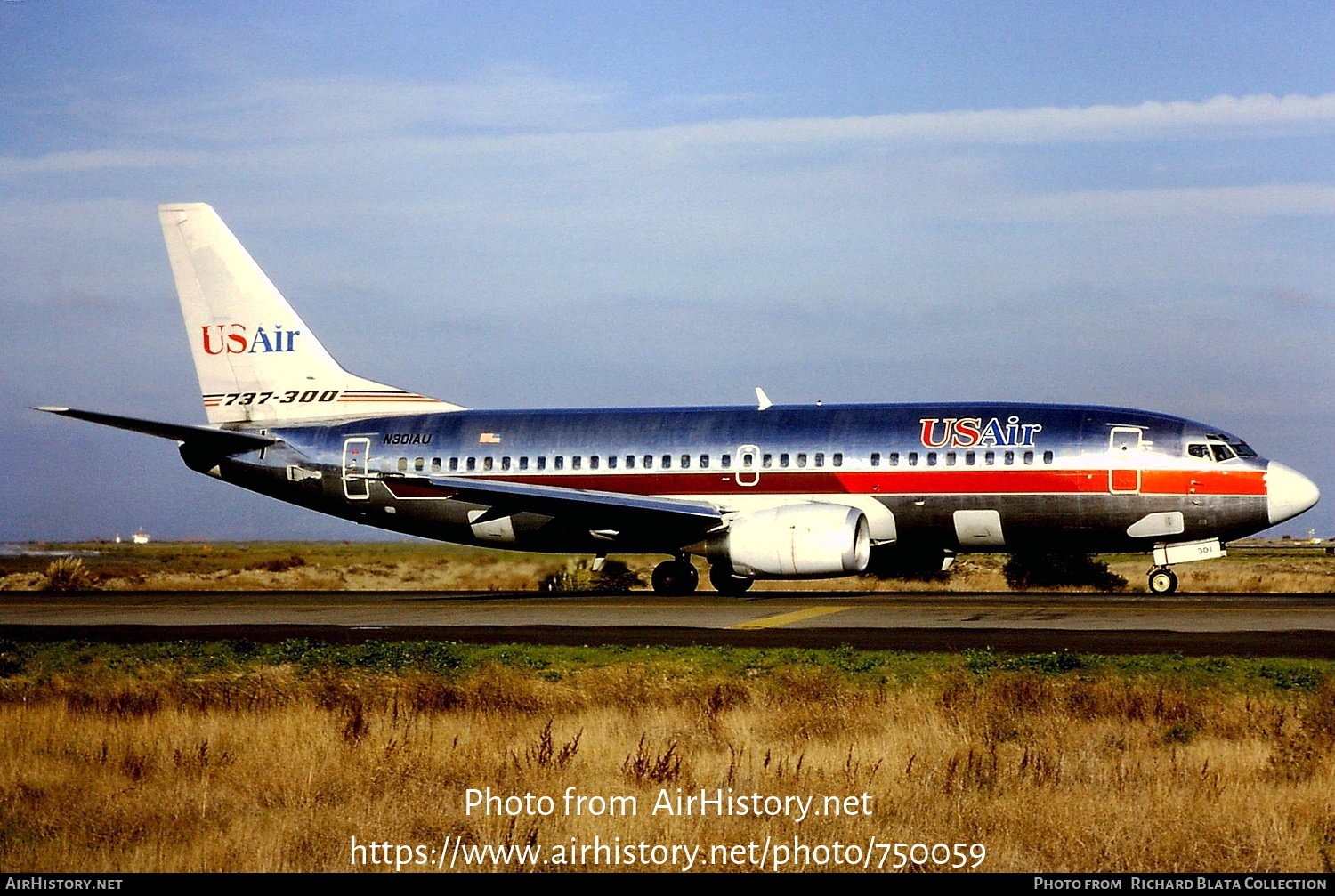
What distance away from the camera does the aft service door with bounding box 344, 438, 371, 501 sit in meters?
39.6

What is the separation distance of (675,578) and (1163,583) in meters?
11.5

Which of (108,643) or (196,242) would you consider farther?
(196,242)

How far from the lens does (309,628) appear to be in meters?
26.4

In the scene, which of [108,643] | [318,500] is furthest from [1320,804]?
[318,500]

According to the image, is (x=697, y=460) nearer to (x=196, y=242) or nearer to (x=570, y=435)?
(x=570, y=435)

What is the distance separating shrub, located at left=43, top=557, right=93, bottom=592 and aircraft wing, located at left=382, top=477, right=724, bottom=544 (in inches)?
648

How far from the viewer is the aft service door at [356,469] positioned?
39619 mm

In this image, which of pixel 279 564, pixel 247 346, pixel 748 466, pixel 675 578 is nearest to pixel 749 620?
pixel 748 466

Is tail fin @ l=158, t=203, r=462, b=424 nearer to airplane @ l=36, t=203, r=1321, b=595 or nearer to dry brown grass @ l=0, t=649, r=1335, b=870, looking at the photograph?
airplane @ l=36, t=203, r=1321, b=595

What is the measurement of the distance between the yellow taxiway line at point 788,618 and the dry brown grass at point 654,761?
5838mm

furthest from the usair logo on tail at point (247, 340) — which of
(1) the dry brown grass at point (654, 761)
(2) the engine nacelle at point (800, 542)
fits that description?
(1) the dry brown grass at point (654, 761)

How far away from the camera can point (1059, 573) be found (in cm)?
4850

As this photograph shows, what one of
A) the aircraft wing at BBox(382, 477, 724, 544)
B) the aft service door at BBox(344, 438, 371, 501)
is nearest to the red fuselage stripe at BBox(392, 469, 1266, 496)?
the aircraft wing at BBox(382, 477, 724, 544)
